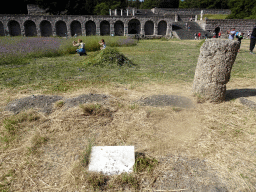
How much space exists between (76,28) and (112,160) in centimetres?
3902

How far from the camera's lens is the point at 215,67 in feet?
11.7

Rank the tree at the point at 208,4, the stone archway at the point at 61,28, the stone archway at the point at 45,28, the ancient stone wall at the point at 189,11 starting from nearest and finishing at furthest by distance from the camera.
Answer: the stone archway at the point at 45,28 → the stone archway at the point at 61,28 → the ancient stone wall at the point at 189,11 → the tree at the point at 208,4

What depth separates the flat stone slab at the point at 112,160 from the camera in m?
1.96

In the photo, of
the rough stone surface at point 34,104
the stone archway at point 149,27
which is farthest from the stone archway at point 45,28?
the rough stone surface at point 34,104

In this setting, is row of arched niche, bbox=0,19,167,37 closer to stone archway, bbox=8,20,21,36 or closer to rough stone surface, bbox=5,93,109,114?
stone archway, bbox=8,20,21,36

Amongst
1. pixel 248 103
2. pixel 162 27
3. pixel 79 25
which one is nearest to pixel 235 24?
pixel 162 27

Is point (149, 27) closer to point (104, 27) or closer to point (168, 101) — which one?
point (104, 27)

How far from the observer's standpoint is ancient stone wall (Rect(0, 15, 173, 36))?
109 feet

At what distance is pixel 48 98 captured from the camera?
3.90 metres

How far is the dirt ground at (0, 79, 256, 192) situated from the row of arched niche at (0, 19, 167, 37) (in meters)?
36.1

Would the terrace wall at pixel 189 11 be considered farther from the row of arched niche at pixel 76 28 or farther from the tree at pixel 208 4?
the row of arched niche at pixel 76 28

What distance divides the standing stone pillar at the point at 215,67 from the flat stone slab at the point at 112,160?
2389 millimetres

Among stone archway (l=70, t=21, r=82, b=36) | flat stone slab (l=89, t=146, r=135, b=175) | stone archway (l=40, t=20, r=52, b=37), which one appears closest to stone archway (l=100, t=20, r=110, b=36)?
stone archway (l=70, t=21, r=82, b=36)

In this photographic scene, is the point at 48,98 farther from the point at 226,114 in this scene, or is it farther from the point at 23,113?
the point at 226,114
